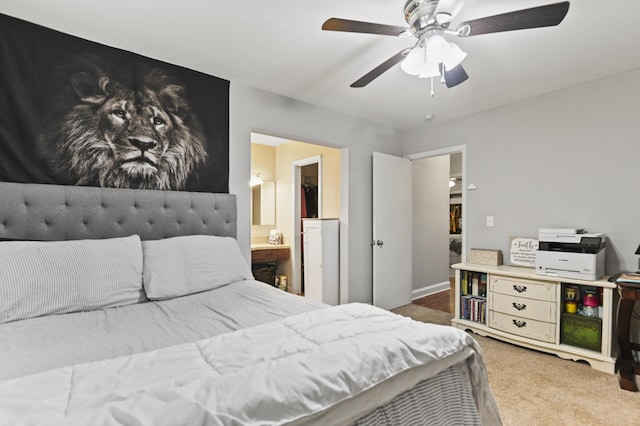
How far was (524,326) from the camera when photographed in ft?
9.73

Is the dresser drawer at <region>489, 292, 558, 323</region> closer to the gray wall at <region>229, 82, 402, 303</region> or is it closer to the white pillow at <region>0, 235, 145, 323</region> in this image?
the gray wall at <region>229, 82, 402, 303</region>

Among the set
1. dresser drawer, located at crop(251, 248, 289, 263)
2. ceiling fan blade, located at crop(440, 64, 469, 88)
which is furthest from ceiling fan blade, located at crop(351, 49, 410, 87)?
dresser drawer, located at crop(251, 248, 289, 263)

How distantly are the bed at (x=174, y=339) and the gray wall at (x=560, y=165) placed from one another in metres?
2.46

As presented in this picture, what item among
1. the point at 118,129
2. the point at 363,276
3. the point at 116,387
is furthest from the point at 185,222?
the point at 363,276

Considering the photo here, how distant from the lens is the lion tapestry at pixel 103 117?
202 centimetres

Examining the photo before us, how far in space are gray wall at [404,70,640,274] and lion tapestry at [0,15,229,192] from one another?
2851mm

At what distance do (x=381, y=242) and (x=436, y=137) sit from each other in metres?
1.55

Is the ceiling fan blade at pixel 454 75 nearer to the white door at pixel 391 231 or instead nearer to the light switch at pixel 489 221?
the white door at pixel 391 231

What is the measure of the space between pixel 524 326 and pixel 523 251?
771 mm

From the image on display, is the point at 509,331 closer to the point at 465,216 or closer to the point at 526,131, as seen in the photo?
the point at 465,216

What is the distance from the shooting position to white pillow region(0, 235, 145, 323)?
163 cm

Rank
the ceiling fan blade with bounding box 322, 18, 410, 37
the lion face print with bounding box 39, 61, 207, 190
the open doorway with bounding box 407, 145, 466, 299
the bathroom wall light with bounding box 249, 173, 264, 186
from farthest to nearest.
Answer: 1. the bathroom wall light with bounding box 249, 173, 264, 186
2. the open doorway with bounding box 407, 145, 466, 299
3. the lion face print with bounding box 39, 61, 207, 190
4. the ceiling fan blade with bounding box 322, 18, 410, 37

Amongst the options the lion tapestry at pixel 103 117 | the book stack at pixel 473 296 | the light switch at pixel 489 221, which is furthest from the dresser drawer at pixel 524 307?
the lion tapestry at pixel 103 117

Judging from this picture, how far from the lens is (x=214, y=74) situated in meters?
2.79
